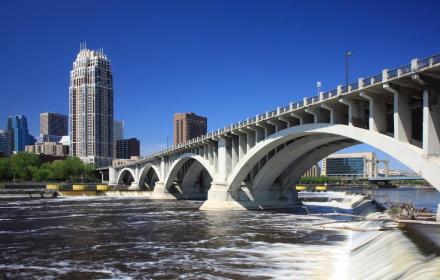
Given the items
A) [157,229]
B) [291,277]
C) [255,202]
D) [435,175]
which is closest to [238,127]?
[255,202]

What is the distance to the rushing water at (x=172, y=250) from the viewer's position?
89.0ft

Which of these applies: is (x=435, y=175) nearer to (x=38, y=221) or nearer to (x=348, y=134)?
(x=348, y=134)

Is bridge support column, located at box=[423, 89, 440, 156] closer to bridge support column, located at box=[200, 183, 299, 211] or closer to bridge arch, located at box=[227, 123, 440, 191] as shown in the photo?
bridge arch, located at box=[227, 123, 440, 191]

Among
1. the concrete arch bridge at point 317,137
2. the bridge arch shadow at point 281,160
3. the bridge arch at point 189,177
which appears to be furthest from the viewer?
the bridge arch at point 189,177

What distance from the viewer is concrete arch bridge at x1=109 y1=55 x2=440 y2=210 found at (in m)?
33.3

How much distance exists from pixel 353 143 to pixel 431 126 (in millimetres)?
28410

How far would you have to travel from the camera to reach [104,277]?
2592 centimetres

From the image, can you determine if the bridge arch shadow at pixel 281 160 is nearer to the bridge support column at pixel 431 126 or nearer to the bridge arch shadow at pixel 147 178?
the bridge support column at pixel 431 126

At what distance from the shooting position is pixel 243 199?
242 ft

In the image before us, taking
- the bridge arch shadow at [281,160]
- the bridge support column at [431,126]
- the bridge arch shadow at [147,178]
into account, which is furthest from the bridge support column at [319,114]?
the bridge arch shadow at [147,178]

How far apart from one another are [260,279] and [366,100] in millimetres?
23955

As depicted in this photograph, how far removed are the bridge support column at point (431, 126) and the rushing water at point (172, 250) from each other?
8967 millimetres

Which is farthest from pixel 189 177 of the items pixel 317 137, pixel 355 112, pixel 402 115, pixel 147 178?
pixel 402 115

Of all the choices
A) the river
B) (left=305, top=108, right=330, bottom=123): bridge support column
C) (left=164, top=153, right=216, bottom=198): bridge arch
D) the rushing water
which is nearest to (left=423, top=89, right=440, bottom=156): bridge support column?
the river
